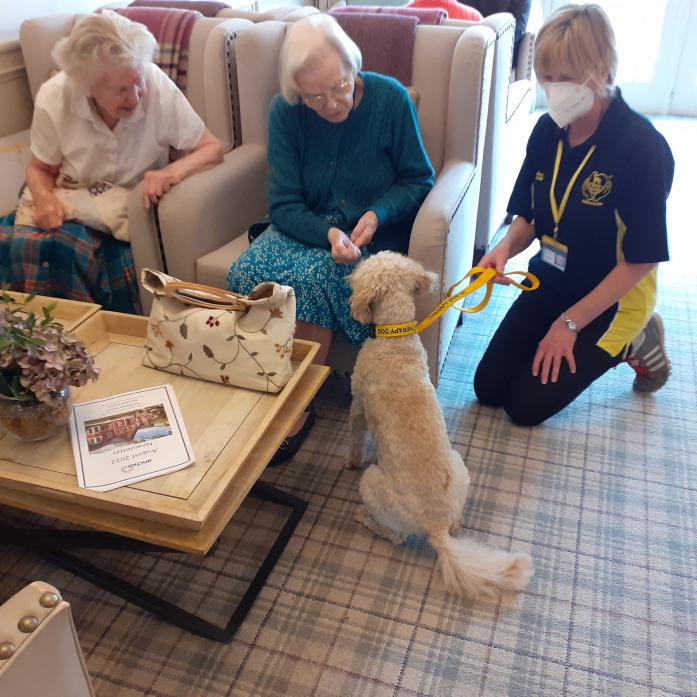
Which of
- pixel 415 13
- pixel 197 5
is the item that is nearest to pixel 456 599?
pixel 415 13

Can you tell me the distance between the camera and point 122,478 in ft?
3.91

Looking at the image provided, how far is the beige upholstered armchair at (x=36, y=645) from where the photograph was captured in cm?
75

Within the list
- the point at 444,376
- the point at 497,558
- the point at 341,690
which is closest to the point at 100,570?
the point at 341,690

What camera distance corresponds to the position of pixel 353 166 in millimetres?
1883

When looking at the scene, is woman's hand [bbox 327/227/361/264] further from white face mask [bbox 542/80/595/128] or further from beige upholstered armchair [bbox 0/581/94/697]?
beige upholstered armchair [bbox 0/581/94/697]

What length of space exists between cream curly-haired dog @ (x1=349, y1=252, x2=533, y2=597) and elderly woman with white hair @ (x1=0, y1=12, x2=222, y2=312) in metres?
0.82

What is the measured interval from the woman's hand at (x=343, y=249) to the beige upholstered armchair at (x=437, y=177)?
0.52 ft

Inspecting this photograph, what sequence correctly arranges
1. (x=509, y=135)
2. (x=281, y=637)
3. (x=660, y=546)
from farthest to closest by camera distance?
1. (x=509, y=135)
2. (x=660, y=546)
3. (x=281, y=637)

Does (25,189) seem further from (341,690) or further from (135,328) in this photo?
(341,690)

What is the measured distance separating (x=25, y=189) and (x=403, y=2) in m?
Result: 3.44

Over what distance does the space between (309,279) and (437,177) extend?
63 centimetres

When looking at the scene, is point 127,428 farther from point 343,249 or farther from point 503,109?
point 503,109

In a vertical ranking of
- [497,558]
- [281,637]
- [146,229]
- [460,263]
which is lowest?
[281,637]

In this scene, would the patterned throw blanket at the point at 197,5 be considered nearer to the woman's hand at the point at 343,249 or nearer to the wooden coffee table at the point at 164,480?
the woman's hand at the point at 343,249
